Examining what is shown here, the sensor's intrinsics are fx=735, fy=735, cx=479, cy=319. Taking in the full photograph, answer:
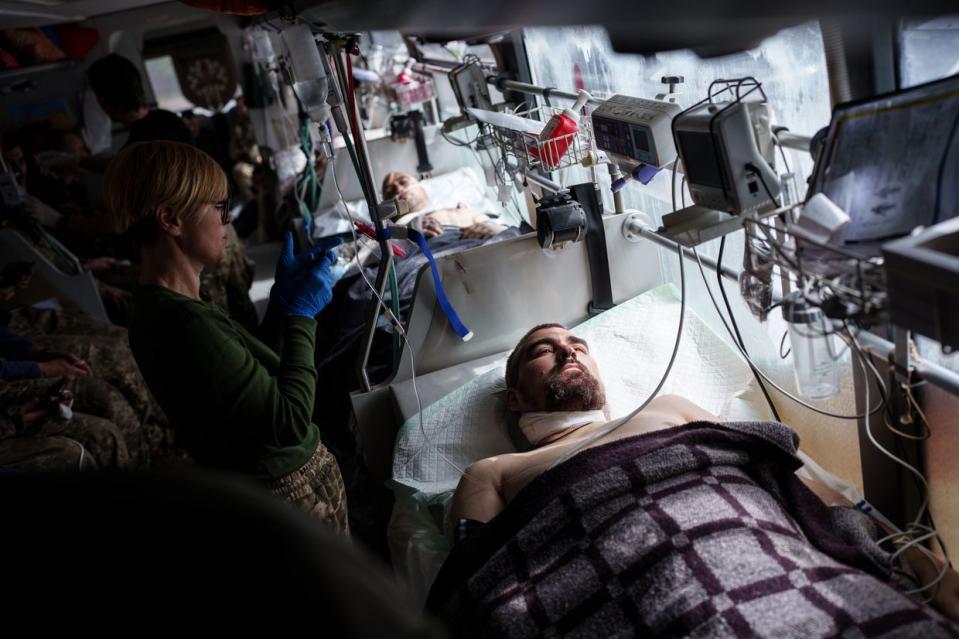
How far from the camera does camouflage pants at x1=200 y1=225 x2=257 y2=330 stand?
15.0ft

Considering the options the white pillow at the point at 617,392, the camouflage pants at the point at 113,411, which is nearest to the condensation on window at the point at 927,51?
the white pillow at the point at 617,392

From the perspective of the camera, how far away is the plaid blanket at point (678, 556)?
117 cm

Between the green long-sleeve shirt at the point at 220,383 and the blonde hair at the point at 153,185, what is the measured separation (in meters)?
0.15

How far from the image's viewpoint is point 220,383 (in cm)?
143

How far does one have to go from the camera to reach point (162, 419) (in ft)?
11.2

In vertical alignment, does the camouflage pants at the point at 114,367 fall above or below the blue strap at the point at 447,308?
below

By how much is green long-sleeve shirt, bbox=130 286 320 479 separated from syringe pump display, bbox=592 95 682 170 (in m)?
0.86

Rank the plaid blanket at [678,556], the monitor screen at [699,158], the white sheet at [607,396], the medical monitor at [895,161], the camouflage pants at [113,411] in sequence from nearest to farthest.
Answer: the medical monitor at [895,161] < the plaid blanket at [678,556] < the monitor screen at [699,158] < the white sheet at [607,396] < the camouflage pants at [113,411]

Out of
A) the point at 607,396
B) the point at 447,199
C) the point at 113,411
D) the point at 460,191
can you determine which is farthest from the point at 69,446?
the point at 460,191

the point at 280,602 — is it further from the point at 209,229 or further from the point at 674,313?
the point at 674,313

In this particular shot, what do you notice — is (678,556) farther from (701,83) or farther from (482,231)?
(482,231)

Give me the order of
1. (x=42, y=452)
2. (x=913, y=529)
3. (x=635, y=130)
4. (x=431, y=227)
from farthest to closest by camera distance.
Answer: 1. (x=431, y=227)
2. (x=42, y=452)
3. (x=635, y=130)
4. (x=913, y=529)

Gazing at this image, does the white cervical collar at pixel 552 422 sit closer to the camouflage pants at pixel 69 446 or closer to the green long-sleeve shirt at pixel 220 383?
the green long-sleeve shirt at pixel 220 383

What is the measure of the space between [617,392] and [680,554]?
3.41 feet
